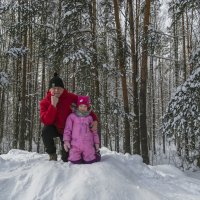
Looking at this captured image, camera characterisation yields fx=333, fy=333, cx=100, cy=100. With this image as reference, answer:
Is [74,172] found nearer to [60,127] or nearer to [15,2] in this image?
[60,127]

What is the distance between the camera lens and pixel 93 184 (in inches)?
152

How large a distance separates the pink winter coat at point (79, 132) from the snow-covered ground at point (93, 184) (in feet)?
1.56

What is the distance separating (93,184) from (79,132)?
137 cm

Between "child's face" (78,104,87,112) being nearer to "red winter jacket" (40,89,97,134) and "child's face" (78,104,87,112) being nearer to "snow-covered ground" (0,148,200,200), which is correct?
"red winter jacket" (40,89,97,134)

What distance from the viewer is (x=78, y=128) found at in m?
5.13

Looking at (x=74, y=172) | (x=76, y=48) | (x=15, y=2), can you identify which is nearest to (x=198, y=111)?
(x=76, y=48)

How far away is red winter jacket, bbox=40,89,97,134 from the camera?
539 centimetres

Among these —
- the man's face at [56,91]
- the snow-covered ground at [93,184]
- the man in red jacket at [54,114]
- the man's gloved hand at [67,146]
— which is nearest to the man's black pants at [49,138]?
the man in red jacket at [54,114]

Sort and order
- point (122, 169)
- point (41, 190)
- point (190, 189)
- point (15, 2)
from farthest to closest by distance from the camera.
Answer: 1. point (15, 2)
2. point (122, 169)
3. point (190, 189)
4. point (41, 190)

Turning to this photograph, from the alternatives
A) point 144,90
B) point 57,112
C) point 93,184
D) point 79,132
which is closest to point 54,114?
point 57,112

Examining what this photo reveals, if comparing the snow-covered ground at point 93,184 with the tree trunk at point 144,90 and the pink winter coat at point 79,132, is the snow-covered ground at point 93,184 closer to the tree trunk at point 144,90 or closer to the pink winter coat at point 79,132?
the pink winter coat at point 79,132

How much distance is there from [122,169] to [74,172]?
726 mm

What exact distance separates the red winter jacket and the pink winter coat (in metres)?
0.29

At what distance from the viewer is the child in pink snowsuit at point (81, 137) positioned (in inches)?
198
